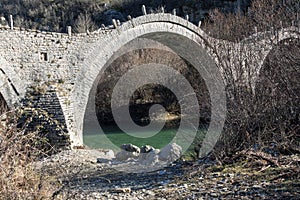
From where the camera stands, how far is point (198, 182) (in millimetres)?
5434

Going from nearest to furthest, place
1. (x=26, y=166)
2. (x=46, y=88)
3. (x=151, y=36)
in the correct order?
1. (x=26, y=166)
2. (x=46, y=88)
3. (x=151, y=36)

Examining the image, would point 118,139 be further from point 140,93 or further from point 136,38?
point 140,93

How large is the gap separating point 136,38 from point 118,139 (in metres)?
3.68

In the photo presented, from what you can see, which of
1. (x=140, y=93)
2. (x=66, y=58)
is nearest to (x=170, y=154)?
(x=66, y=58)

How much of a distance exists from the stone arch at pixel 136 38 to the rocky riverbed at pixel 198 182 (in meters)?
3.48

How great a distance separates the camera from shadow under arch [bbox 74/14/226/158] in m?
6.41

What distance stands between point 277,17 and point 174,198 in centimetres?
714

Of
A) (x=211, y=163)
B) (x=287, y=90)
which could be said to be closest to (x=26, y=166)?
(x=211, y=163)

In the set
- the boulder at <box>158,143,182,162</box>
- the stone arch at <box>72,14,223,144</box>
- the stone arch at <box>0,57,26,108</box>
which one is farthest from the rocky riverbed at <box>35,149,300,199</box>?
the stone arch at <box>0,57,26,108</box>

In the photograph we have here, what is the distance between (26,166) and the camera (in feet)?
13.0

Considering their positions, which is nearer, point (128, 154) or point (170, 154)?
point (170, 154)

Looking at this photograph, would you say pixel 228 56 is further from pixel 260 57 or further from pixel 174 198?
pixel 174 198

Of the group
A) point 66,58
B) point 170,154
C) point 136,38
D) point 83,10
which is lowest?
point 170,154

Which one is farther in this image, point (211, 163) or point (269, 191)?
point (211, 163)
